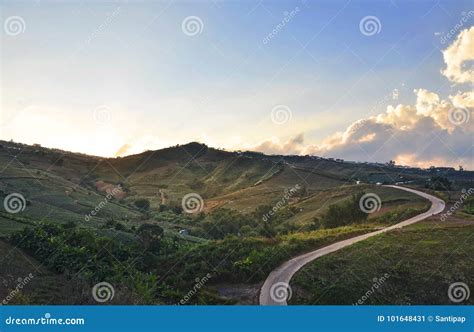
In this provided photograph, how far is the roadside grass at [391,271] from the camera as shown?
80.9ft

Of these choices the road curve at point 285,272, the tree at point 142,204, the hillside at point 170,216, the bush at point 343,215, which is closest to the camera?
the road curve at point 285,272

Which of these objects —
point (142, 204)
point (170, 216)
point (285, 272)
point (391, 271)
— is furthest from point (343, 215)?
point (142, 204)

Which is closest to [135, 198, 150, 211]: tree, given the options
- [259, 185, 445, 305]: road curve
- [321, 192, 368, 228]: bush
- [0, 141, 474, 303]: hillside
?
[0, 141, 474, 303]: hillside

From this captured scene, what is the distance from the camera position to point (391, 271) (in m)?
27.6

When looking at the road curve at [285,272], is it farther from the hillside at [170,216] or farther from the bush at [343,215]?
the bush at [343,215]

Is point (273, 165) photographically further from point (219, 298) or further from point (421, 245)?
point (219, 298)

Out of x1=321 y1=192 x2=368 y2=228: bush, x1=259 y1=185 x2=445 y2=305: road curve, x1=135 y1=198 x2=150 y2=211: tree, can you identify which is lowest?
x1=259 y1=185 x2=445 y2=305: road curve

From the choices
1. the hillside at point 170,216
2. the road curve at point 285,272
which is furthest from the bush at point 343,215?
the road curve at point 285,272

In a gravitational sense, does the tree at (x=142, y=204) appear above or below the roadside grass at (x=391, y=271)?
above

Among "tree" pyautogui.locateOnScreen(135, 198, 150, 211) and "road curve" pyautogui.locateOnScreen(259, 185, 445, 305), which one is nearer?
"road curve" pyautogui.locateOnScreen(259, 185, 445, 305)

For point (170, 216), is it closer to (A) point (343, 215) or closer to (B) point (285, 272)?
(A) point (343, 215)

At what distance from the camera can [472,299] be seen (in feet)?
86.5

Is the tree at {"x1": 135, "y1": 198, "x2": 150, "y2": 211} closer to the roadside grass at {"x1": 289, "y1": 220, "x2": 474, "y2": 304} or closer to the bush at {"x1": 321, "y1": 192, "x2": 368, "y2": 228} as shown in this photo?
the bush at {"x1": 321, "y1": 192, "x2": 368, "y2": 228}

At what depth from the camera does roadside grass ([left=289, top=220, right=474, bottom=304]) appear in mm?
24656
